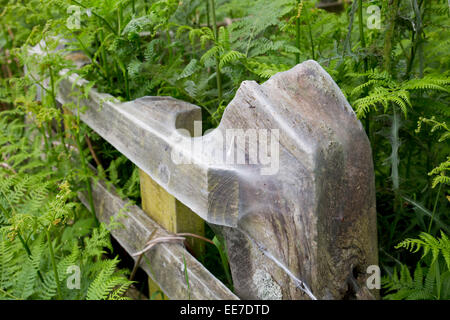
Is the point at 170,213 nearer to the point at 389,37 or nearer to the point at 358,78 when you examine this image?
the point at 358,78

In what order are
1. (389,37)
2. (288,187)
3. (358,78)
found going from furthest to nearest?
(358,78) < (389,37) < (288,187)

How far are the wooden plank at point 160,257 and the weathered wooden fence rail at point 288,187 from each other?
0.01 meters

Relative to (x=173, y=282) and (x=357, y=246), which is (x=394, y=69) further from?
(x=173, y=282)

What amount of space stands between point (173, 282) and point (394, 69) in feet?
4.62

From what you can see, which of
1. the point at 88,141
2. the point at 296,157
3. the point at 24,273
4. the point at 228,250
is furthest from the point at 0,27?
the point at 296,157

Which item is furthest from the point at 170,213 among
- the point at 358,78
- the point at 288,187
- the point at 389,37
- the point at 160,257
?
the point at 389,37

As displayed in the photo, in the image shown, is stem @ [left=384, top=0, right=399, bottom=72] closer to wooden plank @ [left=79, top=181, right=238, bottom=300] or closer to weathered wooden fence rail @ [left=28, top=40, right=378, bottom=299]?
weathered wooden fence rail @ [left=28, top=40, right=378, bottom=299]

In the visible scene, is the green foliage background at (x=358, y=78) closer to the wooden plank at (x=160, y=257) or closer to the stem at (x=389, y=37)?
the stem at (x=389, y=37)

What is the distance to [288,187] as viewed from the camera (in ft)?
4.71

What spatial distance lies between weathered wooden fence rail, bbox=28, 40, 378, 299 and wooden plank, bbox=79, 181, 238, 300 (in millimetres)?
15

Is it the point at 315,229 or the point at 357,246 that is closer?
the point at 315,229

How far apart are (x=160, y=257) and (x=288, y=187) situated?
0.95m

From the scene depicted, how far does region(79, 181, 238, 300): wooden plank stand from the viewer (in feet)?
6.02

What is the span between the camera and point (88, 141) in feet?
9.60
